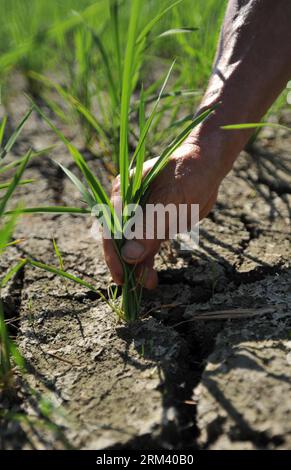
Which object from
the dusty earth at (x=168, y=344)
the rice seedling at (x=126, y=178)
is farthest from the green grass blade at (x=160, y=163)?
the dusty earth at (x=168, y=344)

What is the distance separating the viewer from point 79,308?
1262 mm

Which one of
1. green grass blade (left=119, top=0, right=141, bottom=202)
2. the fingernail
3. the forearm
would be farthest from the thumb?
the forearm

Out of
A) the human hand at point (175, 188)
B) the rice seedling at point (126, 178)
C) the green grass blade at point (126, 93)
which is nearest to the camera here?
the green grass blade at point (126, 93)

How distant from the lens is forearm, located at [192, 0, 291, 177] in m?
1.15

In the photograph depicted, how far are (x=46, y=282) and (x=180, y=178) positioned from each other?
1.64 feet

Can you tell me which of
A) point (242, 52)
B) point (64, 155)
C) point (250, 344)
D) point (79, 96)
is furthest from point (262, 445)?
point (79, 96)

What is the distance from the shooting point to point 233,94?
115 cm

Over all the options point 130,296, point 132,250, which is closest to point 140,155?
point 132,250

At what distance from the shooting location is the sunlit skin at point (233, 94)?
113 cm

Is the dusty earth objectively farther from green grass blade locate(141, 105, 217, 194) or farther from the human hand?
green grass blade locate(141, 105, 217, 194)

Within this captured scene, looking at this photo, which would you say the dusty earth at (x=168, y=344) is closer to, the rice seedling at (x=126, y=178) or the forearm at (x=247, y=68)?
the rice seedling at (x=126, y=178)

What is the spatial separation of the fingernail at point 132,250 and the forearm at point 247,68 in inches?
10.9

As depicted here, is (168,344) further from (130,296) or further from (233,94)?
(233,94)
